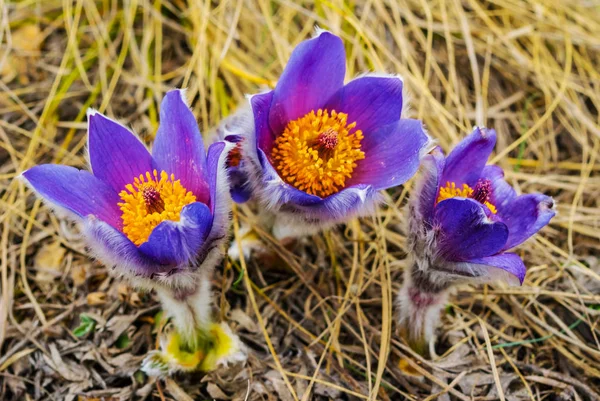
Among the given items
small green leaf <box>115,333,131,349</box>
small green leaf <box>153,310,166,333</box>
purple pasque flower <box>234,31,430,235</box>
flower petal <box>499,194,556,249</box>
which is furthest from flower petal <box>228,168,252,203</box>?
flower petal <box>499,194,556,249</box>

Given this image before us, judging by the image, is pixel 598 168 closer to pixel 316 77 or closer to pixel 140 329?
pixel 316 77

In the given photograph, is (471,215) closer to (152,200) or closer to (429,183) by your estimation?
(429,183)

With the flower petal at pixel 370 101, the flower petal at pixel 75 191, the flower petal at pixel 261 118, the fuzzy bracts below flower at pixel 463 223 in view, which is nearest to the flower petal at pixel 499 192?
the fuzzy bracts below flower at pixel 463 223

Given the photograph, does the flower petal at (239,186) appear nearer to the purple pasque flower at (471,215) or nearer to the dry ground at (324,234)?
the dry ground at (324,234)

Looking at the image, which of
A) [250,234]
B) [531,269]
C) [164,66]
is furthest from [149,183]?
[531,269]

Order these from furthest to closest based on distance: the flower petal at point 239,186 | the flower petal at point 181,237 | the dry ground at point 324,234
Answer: the dry ground at point 324,234 < the flower petal at point 239,186 < the flower petal at point 181,237

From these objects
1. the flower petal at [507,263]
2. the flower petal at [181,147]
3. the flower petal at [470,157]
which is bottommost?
the flower petal at [507,263]
